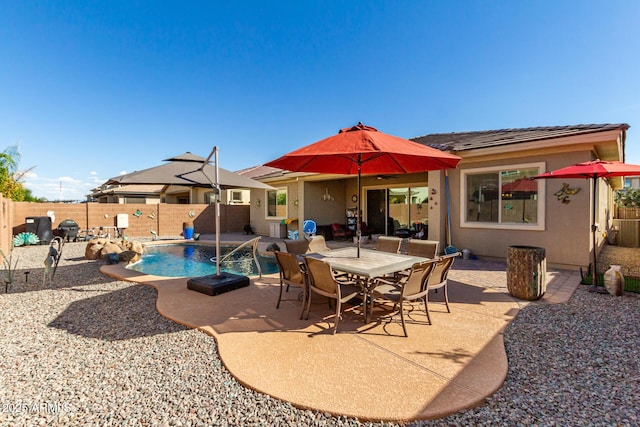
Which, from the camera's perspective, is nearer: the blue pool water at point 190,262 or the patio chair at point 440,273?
the patio chair at point 440,273

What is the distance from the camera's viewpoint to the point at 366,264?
4.18m

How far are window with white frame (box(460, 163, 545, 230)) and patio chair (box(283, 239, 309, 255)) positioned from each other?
5.37 metres

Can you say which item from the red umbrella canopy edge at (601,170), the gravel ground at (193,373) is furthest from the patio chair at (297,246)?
the red umbrella canopy edge at (601,170)

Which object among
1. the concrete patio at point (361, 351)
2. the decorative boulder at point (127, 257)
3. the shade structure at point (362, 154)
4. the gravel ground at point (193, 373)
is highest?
the shade structure at point (362, 154)

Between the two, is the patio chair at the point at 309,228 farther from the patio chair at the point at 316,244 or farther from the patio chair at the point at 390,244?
the patio chair at the point at 390,244

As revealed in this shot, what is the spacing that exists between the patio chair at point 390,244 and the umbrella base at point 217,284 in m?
2.87

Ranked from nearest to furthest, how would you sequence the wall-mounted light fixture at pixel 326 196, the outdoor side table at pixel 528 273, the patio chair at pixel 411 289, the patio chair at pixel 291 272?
the patio chair at pixel 411 289
the patio chair at pixel 291 272
the outdoor side table at pixel 528 273
the wall-mounted light fixture at pixel 326 196

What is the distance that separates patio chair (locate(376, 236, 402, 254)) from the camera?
5859 millimetres

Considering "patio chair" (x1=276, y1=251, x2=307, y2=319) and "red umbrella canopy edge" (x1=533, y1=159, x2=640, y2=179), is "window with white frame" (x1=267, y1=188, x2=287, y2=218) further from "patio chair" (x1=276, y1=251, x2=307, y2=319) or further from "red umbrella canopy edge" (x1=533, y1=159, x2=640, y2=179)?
"red umbrella canopy edge" (x1=533, y1=159, x2=640, y2=179)

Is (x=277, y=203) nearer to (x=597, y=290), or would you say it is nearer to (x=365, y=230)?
(x=365, y=230)

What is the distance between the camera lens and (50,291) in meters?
5.54

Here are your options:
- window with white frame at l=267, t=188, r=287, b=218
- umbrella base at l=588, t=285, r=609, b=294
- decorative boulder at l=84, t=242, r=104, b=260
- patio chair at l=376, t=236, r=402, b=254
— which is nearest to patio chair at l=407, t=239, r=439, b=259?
patio chair at l=376, t=236, r=402, b=254

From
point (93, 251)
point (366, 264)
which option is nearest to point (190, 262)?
point (93, 251)

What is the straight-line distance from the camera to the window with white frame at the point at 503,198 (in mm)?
7539
